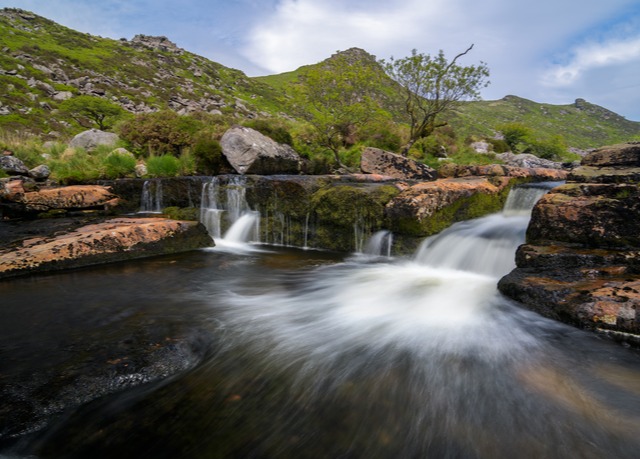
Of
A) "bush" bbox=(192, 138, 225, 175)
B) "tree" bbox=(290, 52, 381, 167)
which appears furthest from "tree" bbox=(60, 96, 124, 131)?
"tree" bbox=(290, 52, 381, 167)

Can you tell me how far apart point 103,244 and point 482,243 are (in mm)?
8100

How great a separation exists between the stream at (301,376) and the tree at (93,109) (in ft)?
141

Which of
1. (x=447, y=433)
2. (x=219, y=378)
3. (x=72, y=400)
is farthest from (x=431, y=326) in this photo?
(x=72, y=400)

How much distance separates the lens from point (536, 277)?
13.7ft

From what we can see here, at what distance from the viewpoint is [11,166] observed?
1110 cm

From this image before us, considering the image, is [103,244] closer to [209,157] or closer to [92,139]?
[209,157]

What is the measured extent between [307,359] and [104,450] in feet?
5.83

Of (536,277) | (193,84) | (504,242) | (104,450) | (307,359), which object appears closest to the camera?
(104,450)

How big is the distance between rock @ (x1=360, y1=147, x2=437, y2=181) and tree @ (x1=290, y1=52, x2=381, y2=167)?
3.13 meters

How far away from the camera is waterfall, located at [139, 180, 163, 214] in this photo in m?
10.5

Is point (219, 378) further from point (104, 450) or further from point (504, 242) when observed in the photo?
point (504, 242)

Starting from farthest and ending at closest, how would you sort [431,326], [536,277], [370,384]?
1. [536,277]
2. [431,326]
3. [370,384]

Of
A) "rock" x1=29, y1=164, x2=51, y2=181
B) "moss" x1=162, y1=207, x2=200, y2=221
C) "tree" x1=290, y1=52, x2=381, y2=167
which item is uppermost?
"tree" x1=290, y1=52, x2=381, y2=167

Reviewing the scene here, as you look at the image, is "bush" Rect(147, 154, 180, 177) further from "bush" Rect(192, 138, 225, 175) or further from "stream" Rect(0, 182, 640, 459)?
"stream" Rect(0, 182, 640, 459)
